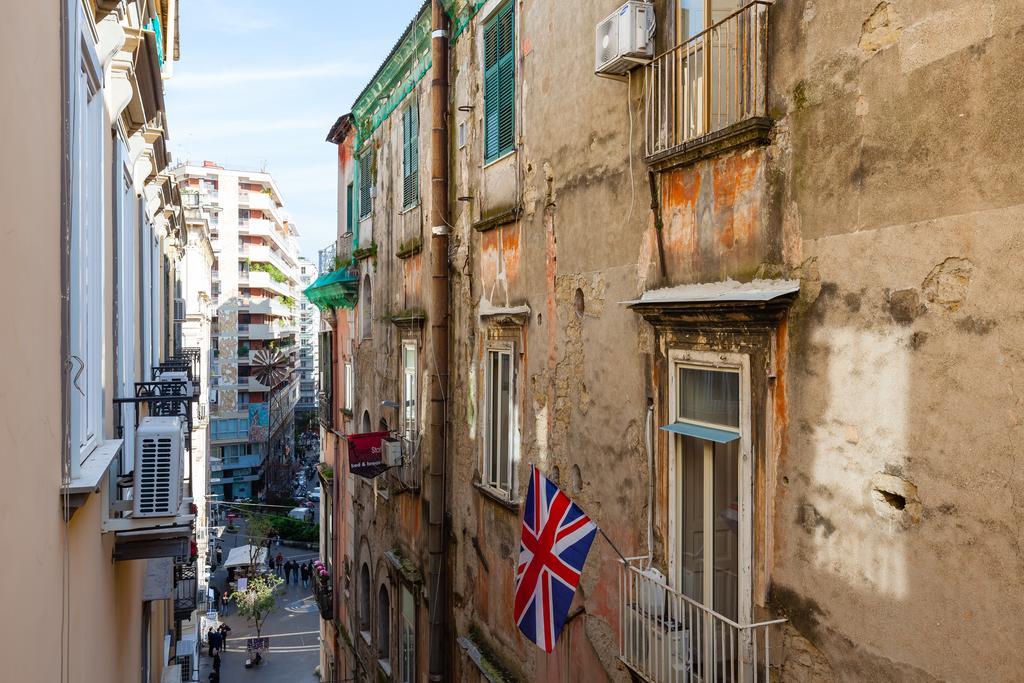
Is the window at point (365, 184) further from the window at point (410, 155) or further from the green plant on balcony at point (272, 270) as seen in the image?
the green plant on balcony at point (272, 270)

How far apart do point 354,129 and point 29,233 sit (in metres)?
15.9

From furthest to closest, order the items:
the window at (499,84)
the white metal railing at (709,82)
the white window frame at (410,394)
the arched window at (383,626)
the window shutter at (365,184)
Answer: the window shutter at (365,184) < the arched window at (383,626) < the white window frame at (410,394) < the window at (499,84) < the white metal railing at (709,82)

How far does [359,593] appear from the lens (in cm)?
1841

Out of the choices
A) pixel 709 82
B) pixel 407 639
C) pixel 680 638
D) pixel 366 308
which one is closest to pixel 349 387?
pixel 366 308

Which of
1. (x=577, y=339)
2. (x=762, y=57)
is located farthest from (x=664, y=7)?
(x=577, y=339)

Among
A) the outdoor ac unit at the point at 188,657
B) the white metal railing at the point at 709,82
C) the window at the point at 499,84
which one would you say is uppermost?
the window at the point at 499,84

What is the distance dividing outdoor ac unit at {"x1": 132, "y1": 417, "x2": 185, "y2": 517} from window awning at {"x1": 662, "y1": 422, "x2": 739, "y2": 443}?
413cm

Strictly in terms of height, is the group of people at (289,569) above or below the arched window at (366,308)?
below

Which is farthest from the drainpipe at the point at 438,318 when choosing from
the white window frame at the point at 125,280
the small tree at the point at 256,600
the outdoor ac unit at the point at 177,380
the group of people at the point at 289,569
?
the group of people at the point at 289,569

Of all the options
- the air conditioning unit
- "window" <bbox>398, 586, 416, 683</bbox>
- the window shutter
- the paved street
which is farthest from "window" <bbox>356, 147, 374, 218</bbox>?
the paved street

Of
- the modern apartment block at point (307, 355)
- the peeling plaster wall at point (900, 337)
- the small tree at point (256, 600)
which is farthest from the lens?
the modern apartment block at point (307, 355)

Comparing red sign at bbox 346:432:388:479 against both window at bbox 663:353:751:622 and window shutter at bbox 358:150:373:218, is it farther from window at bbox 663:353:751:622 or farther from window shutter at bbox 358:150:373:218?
window at bbox 663:353:751:622

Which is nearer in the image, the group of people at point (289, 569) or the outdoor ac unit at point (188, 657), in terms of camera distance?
the outdoor ac unit at point (188, 657)

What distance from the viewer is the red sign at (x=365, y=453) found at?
46.7 feet
